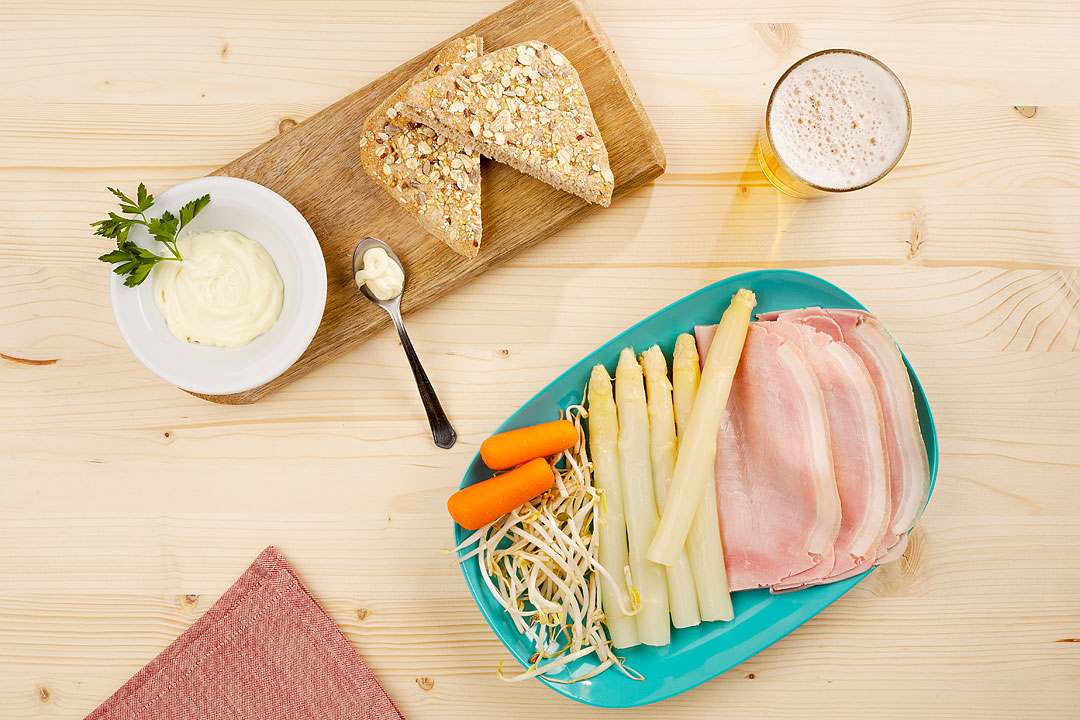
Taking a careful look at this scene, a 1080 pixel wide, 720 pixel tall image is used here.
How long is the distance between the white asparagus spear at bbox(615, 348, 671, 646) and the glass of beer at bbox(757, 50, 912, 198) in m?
0.74

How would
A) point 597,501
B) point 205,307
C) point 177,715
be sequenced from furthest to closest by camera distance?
point 177,715 < point 597,501 < point 205,307

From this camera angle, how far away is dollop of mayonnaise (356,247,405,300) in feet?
6.14

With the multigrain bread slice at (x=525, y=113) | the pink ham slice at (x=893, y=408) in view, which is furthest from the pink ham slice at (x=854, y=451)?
the multigrain bread slice at (x=525, y=113)

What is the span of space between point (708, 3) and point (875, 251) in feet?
3.10

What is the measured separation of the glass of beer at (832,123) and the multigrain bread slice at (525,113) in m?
0.53

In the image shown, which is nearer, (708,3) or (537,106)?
(537,106)

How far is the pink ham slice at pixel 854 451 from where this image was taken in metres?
1.86

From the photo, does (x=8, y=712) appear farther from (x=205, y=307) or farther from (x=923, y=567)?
(x=923, y=567)

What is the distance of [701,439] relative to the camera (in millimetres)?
1858

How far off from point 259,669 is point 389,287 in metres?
1.26

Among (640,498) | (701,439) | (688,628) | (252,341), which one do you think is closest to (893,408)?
(701,439)

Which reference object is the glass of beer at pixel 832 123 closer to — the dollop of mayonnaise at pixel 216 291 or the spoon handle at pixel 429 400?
the spoon handle at pixel 429 400

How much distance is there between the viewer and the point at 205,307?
1.75m

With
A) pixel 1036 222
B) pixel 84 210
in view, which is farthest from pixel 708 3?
pixel 84 210
